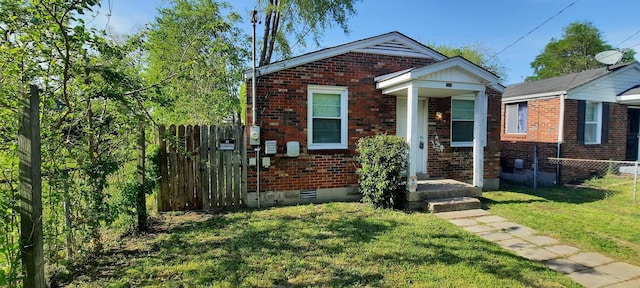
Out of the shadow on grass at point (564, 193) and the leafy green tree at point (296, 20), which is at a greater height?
the leafy green tree at point (296, 20)

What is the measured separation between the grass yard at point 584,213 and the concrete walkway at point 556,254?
0.26 m

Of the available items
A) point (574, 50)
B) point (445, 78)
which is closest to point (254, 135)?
point (445, 78)

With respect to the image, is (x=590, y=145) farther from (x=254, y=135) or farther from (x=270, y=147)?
(x=254, y=135)

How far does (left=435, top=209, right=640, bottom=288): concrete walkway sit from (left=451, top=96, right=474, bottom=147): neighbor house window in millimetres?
3001

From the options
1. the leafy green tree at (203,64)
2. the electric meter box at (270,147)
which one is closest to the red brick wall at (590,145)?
the electric meter box at (270,147)

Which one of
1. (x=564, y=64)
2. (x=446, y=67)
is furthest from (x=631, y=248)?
(x=564, y=64)

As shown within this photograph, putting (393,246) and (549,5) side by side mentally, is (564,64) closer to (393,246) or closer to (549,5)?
(549,5)

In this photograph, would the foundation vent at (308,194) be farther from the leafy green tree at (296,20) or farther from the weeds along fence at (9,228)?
the leafy green tree at (296,20)

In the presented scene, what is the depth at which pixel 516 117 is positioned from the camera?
1139cm

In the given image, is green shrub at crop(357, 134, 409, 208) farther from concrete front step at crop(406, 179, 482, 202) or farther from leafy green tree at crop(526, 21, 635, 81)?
leafy green tree at crop(526, 21, 635, 81)

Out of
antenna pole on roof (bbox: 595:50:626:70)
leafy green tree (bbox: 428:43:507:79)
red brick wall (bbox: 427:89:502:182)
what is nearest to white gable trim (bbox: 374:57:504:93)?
red brick wall (bbox: 427:89:502:182)

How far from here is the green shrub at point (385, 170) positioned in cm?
607

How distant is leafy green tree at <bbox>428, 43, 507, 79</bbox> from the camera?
21062 mm

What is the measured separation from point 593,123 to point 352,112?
902cm
